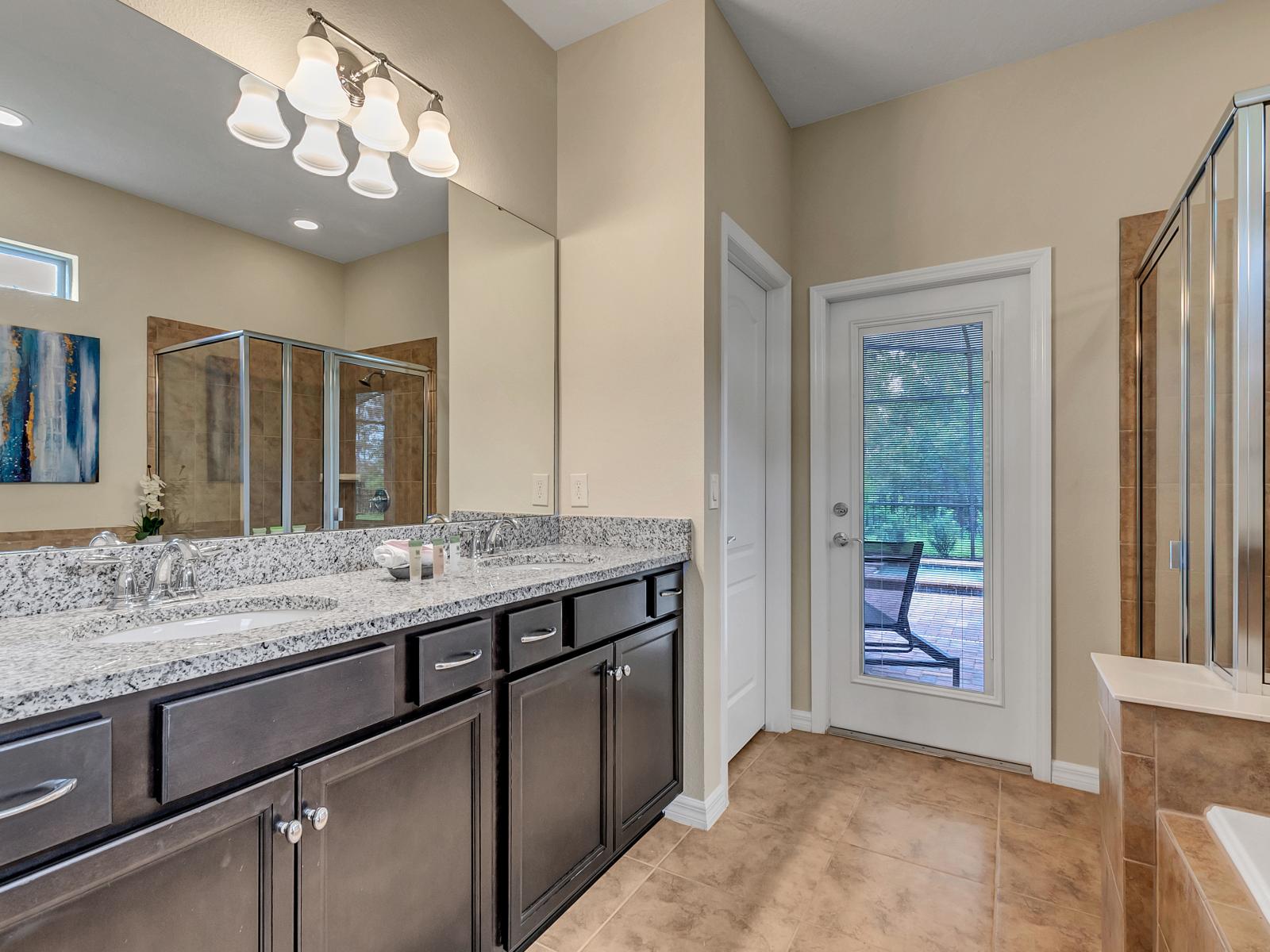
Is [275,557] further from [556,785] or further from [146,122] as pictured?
[146,122]

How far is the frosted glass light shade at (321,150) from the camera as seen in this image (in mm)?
1668

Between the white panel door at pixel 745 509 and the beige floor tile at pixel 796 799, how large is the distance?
168 mm

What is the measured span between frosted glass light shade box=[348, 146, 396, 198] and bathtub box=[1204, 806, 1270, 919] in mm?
2375

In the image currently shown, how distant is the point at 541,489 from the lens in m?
2.40

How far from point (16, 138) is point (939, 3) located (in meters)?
2.61

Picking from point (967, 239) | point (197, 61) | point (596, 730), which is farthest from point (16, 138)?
point (967, 239)

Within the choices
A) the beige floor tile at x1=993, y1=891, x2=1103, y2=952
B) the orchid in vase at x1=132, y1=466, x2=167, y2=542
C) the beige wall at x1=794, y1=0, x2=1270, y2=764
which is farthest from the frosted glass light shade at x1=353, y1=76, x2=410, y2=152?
the beige floor tile at x1=993, y1=891, x2=1103, y2=952

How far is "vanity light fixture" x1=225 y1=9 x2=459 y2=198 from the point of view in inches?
61.7

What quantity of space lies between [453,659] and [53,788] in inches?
24.9

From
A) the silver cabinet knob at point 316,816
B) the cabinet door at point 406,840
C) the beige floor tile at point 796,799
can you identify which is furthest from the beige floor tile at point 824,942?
the silver cabinet knob at point 316,816

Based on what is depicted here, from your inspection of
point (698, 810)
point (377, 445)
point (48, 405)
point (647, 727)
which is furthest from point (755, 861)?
point (48, 405)

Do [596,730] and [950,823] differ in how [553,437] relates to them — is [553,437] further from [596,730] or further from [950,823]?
[950,823]

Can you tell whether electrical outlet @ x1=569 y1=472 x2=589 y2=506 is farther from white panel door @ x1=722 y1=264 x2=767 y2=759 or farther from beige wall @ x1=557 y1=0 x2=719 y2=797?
white panel door @ x1=722 y1=264 x2=767 y2=759

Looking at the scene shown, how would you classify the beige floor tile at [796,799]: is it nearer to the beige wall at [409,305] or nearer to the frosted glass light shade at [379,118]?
the beige wall at [409,305]
